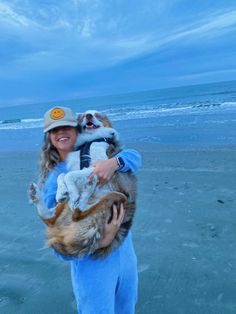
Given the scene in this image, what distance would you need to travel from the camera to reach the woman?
6.64 feet

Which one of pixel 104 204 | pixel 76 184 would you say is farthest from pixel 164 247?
pixel 76 184

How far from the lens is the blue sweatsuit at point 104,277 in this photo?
202 cm

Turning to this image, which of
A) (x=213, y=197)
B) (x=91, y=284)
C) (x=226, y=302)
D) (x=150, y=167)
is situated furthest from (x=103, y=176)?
(x=150, y=167)

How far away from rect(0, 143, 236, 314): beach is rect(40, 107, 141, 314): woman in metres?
0.93

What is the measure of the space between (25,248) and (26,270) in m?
0.59

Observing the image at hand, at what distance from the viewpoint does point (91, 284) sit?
2012 mm

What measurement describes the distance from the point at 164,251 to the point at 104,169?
217 centimetres

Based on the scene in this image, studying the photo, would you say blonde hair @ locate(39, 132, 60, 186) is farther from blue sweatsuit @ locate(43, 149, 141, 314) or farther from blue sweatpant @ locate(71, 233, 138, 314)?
blue sweatpant @ locate(71, 233, 138, 314)

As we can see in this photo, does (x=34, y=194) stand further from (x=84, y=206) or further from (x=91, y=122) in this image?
(x=91, y=122)

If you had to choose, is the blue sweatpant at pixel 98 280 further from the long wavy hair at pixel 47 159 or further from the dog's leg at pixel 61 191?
the long wavy hair at pixel 47 159

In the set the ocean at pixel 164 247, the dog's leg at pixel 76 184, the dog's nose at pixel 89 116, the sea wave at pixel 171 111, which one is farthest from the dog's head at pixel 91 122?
the sea wave at pixel 171 111

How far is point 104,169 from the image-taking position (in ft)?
7.05

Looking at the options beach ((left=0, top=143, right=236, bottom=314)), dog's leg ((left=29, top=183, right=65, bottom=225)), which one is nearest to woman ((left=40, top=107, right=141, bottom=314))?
dog's leg ((left=29, top=183, right=65, bottom=225))

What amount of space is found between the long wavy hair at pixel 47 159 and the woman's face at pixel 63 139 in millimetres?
35
